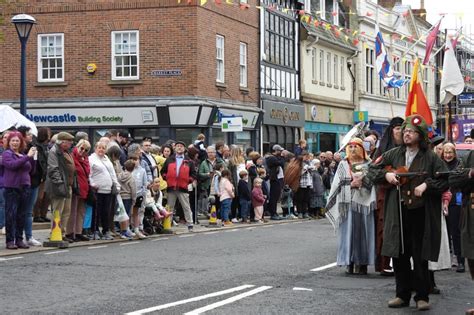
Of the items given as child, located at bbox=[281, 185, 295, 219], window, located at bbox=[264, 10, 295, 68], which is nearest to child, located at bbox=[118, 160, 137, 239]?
child, located at bbox=[281, 185, 295, 219]

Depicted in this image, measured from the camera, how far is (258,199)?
24.4 meters

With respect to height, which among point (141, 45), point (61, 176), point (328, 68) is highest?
point (328, 68)

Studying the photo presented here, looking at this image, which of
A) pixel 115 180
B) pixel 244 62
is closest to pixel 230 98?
pixel 244 62

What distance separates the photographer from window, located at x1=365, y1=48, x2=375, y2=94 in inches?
2200

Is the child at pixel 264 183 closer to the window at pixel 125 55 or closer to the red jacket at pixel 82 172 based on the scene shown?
the red jacket at pixel 82 172

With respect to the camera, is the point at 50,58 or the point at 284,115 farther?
the point at 284,115

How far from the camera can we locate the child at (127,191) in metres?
17.9

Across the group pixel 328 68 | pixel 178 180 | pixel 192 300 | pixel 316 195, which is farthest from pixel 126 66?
pixel 192 300

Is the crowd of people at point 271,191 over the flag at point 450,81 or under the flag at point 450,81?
under

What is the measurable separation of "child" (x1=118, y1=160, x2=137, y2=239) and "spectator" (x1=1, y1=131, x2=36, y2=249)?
2.77 m

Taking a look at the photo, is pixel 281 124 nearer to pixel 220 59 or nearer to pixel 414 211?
pixel 220 59

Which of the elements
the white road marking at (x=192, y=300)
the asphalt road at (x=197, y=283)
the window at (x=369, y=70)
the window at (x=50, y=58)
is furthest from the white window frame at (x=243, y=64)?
the white road marking at (x=192, y=300)

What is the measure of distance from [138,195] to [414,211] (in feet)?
29.5

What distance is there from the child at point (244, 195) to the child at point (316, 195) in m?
3.94
